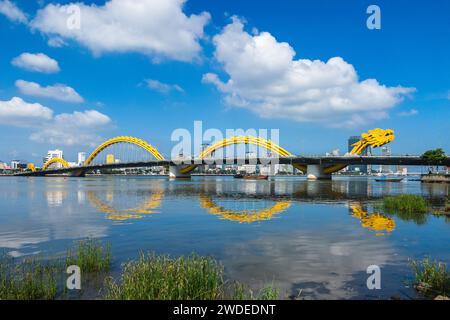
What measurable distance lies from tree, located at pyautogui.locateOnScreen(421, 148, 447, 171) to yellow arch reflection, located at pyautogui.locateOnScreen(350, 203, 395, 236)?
100862mm

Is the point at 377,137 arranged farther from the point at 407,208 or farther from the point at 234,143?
the point at 407,208

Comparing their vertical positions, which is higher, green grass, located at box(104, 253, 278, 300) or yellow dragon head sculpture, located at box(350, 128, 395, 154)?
yellow dragon head sculpture, located at box(350, 128, 395, 154)

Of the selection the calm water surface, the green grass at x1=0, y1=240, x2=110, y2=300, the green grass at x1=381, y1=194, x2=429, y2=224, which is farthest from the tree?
the green grass at x1=0, y1=240, x2=110, y2=300

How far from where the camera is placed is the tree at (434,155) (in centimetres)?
11468

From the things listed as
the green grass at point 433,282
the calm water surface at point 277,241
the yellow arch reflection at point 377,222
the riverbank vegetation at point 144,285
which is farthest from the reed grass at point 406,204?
the riverbank vegetation at point 144,285

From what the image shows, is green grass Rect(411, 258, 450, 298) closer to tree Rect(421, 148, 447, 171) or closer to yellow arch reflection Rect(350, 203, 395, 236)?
yellow arch reflection Rect(350, 203, 395, 236)

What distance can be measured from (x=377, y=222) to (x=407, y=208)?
9.01 metres

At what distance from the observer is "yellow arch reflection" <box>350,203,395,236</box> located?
870 inches

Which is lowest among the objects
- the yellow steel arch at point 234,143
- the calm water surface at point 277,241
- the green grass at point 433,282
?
the calm water surface at point 277,241

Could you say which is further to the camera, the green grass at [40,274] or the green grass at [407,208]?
the green grass at [407,208]

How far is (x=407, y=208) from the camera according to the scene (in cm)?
3206

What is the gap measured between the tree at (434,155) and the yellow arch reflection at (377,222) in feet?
331

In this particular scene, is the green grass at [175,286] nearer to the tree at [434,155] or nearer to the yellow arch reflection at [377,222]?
the yellow arch reflection at [377,222]
